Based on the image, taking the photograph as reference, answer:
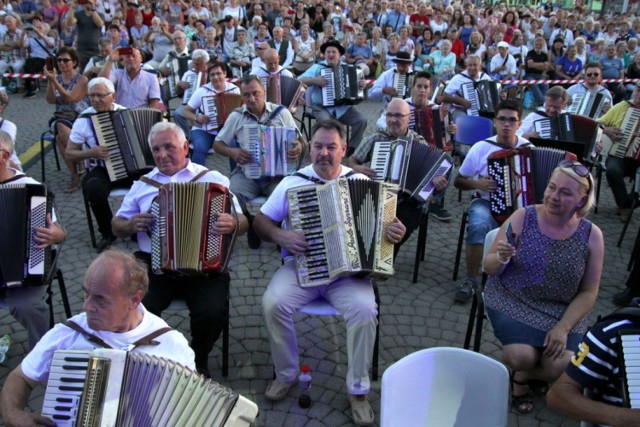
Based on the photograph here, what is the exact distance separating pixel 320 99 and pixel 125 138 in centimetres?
364

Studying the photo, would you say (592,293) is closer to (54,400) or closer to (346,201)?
(346,201)

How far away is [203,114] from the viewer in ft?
21.9

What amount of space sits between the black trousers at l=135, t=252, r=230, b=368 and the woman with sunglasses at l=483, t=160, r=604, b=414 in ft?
5.77

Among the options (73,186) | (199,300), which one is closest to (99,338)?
(199,300)

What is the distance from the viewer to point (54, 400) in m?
2.18

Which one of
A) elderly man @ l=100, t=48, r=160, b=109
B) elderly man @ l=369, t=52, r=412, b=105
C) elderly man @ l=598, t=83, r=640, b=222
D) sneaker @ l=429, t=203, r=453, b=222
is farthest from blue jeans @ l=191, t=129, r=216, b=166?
elderly man @ l=598, t=83, r=640, b=222

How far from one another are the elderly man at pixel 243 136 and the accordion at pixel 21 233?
2.11 m

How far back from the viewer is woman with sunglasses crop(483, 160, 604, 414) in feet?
10.5

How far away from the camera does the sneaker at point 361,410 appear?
10.6 ft

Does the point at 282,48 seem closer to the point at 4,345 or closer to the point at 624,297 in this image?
the point at 624,297

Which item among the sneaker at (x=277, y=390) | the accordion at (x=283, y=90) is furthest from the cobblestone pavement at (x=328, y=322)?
the accordion at (x=283, y=90)

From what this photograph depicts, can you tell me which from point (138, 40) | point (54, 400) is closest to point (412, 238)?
point (54, 400)

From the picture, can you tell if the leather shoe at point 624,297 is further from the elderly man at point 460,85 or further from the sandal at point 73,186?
the sandal at point 73,186

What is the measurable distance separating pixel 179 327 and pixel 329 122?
76.9 inches
